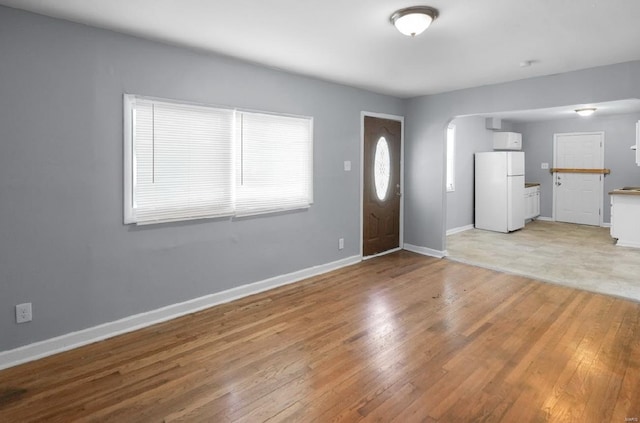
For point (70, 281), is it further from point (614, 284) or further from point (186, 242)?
point (614, 284)

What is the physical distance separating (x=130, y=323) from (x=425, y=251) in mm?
4173

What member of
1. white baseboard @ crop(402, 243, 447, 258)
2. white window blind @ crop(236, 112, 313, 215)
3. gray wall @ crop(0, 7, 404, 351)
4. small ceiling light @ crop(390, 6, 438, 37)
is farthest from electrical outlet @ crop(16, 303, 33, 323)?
white baseboard @ crop(402, 243, 447, 258)

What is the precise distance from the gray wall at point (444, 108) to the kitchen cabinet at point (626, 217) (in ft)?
10.3

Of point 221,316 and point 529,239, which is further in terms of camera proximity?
point 529,239

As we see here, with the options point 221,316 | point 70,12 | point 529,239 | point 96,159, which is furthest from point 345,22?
point 529,239

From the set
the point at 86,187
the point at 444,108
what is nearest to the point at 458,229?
the point at 444,108

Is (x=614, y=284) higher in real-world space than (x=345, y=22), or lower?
lower

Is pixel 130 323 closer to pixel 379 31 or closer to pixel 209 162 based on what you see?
pixel 209 162

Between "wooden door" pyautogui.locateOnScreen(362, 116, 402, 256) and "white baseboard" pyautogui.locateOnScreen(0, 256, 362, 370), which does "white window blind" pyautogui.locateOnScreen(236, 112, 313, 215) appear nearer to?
"white baseboard" pyautogui.locateOnScreen(0, 256, 362, 370)

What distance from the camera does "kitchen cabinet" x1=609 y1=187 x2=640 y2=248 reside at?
589cm

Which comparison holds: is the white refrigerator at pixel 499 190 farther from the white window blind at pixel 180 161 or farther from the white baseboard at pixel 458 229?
the white window blind at pixel 180 161

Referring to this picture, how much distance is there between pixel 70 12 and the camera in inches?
99.3

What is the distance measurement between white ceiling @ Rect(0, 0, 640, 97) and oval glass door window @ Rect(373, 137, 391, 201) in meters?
1.48

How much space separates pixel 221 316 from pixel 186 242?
76 cm
